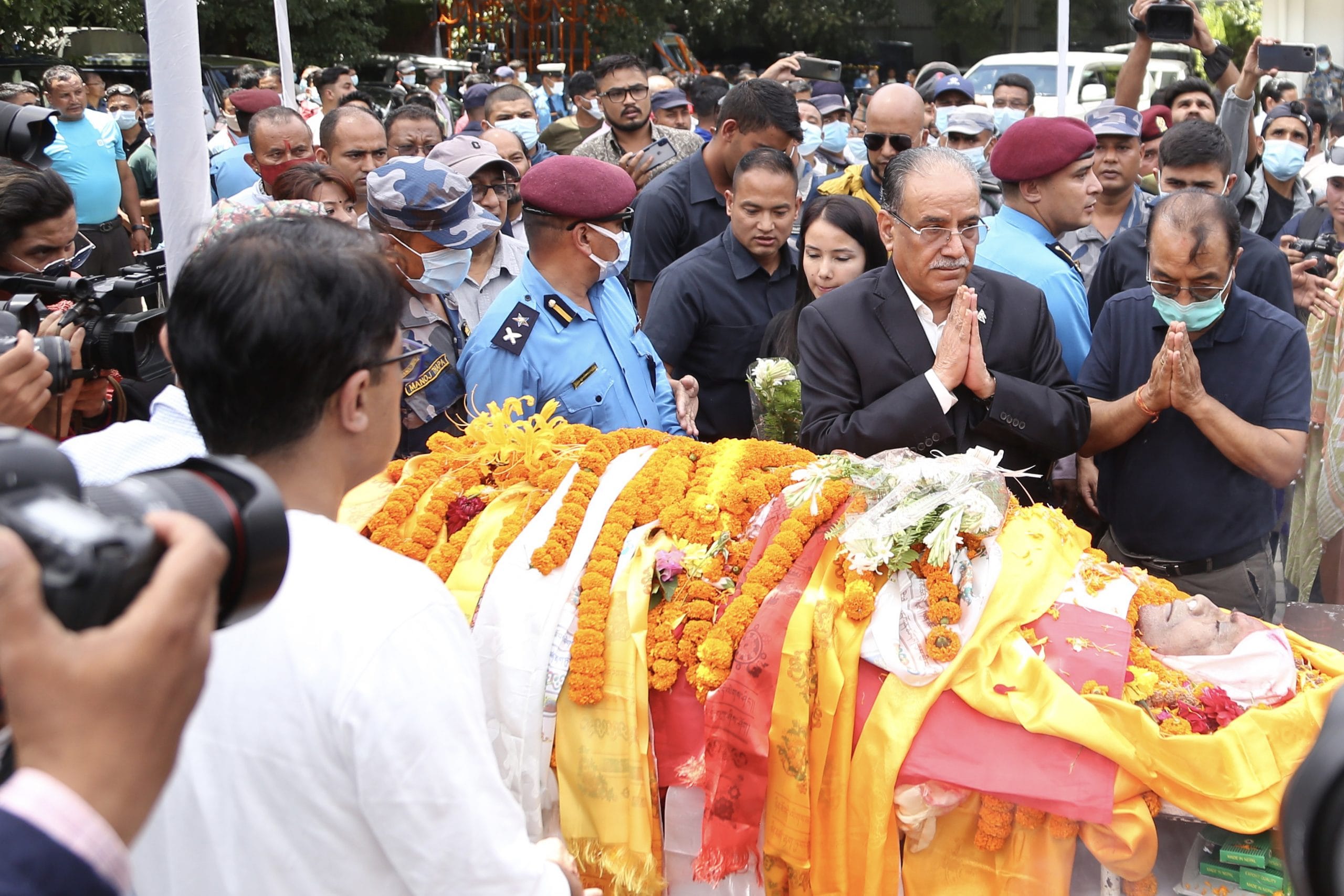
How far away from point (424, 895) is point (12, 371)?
1358 millimetres

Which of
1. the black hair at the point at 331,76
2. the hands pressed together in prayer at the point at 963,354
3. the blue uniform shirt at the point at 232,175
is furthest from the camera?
the black hair at the point at 331,76

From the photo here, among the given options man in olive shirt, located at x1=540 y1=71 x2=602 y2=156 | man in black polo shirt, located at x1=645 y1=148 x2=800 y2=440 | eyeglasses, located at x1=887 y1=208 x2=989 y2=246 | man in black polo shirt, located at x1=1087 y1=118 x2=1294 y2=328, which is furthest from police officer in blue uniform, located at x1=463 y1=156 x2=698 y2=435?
man in olive shirt, located at x1=540 y1=71 x2=602 y2=156

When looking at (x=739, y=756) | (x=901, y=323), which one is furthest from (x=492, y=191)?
(x=739, y=756)

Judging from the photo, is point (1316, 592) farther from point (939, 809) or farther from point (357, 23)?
point (357, 23)

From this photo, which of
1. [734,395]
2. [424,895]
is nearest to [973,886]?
[424,895]

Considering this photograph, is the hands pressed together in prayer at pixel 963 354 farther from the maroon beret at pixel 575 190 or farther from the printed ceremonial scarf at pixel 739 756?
the maroon beret at pixel 575 190

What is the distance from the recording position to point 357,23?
24578 millimetres

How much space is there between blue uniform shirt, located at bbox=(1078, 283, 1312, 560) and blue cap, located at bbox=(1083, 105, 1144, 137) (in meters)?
2.25

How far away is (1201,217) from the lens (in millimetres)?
3518

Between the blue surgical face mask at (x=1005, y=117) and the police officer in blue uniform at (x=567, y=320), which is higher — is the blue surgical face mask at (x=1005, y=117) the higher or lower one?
the higher one

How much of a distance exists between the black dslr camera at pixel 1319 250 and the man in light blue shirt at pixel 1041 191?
3.65 feet

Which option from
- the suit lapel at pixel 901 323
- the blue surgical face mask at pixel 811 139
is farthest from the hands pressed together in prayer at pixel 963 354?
the blue surgical face mask at pixel 811 139

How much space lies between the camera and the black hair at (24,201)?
11.1 feet

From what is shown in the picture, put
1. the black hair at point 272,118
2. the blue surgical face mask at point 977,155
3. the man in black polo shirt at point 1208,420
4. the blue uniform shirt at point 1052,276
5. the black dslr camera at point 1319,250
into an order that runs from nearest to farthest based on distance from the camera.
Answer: the man in black polo shirt at point 1208,420, the blue uniform shirt at point 1052,276, the black dslr camera at point 1319,250, the black hair at point 272,118, the blue surgical face mask at point 977,155
